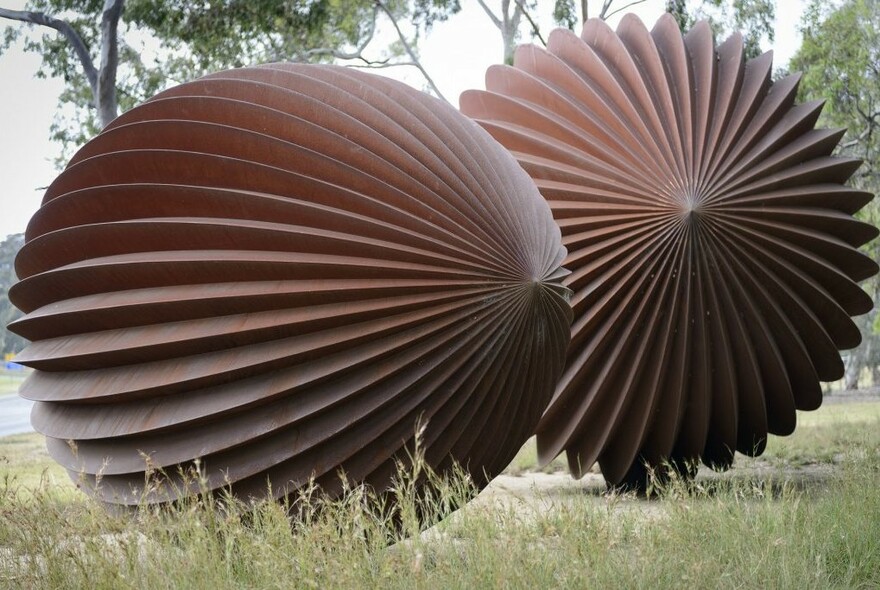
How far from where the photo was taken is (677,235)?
6.58 meters

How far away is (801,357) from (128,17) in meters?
11.0

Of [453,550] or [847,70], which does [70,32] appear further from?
[847,70]

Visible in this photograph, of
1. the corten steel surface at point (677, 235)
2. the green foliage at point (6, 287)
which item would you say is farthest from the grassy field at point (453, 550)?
the green foliage at point (6, 287)

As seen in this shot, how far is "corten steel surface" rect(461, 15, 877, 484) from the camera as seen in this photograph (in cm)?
662

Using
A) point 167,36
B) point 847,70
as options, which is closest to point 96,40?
point 167,36

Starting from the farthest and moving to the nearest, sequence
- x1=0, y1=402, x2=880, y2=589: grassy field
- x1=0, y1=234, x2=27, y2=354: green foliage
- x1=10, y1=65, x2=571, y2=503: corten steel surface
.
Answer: x1=0, y1=234, x2=27, y2=354: green foliage
x1=10, y1=65, x2=571, y2=503: corten steel surface
x1=0, y1=402, x2=880, y2=589: grassy field

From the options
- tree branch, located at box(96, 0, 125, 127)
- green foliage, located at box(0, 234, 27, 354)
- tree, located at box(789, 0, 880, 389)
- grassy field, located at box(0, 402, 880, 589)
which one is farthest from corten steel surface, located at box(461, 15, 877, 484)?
green foliage, located at box(0, 234, 27, 354)

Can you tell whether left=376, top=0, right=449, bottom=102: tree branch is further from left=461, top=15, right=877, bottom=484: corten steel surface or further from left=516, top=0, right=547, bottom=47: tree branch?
left=461, top=15, right=877, bottom=484: corten steel surface

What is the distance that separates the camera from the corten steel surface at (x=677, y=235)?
6.62 metres

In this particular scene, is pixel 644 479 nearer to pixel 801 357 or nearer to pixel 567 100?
pixel 801 357

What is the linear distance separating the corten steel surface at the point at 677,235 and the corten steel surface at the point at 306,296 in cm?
197

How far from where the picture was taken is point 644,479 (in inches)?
309

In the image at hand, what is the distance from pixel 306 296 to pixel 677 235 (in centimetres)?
324

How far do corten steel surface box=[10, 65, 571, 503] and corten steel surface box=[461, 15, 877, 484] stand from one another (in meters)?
1.97
